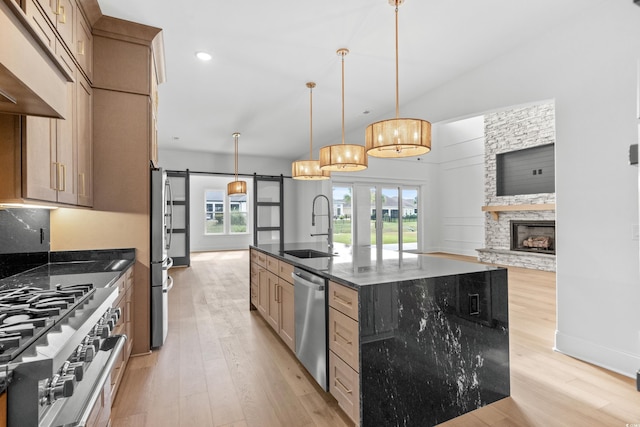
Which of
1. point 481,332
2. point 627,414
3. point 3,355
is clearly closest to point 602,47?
point 481,332

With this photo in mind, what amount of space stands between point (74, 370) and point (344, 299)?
4.09 ft

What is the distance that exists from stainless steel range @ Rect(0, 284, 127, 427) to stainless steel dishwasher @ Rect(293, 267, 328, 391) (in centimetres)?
113

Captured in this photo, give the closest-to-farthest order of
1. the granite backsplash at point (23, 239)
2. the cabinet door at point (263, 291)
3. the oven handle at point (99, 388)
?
1. the oven handle at point (99, 388)
2. the granite backsplash at point (23, 239)
3. the cabinet door at point (263, 291)

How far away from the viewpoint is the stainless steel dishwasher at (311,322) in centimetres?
213

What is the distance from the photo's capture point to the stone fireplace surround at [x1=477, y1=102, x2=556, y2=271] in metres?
6.66

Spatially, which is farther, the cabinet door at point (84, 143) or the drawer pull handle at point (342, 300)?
the cabinet door at point (84, 143)

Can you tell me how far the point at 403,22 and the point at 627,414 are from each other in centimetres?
315

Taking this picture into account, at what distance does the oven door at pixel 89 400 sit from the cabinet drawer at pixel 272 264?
160 cm

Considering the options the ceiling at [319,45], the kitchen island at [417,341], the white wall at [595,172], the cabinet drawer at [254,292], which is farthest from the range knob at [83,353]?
the white wall at [595,172]

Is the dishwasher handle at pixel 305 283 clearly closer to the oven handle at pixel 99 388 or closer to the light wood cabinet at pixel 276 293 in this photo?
the light wood cabinet at pixel 276 293

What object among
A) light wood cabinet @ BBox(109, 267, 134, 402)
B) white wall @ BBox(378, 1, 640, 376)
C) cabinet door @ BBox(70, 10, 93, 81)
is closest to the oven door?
light wood cabinet @ BBox(109, 267, 134, 402)

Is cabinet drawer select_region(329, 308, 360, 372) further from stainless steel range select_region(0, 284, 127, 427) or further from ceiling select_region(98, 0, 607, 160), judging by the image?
ceiling select_region(98, 0, 607, 160)

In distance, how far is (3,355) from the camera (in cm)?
86

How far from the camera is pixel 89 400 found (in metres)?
1.15
